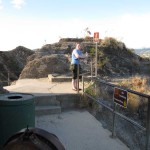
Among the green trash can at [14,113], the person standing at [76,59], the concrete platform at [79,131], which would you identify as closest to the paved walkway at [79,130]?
the concrete platform at [79,131]

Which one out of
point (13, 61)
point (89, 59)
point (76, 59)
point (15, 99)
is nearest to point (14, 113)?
point (15, 99)

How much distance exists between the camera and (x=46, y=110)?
8680 mm

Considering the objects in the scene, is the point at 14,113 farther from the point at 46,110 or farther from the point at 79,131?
the point at 46,110

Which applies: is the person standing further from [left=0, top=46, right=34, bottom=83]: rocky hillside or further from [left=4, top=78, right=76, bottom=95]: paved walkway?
[left=0, top=46, right=34, bottom=83]: rocky hillside

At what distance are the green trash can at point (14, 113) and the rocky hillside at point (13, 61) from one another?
583 inches

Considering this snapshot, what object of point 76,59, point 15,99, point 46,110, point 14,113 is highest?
point 76,59

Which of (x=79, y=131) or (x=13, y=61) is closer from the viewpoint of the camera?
(x=79, y=131)

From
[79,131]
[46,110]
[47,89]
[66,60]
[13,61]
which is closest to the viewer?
[79,131]

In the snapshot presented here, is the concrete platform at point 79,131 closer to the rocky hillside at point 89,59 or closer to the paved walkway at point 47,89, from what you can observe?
the paved walkway at point 47,89

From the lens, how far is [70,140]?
6508 millimetres

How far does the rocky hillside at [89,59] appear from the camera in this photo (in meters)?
14.7

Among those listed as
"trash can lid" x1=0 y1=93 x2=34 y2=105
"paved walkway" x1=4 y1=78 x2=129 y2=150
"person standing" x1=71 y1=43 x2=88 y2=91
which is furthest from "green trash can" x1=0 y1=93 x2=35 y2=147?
"person standing" x1=71 y1=43 x2=88 y2=91

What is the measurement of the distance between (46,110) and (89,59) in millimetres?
7675

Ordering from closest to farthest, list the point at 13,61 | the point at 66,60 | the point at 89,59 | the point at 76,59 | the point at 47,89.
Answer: the point at 76,59 < the point at 47,89 < the point at 66,60 < the point at 89,59 < the point at 13,61
